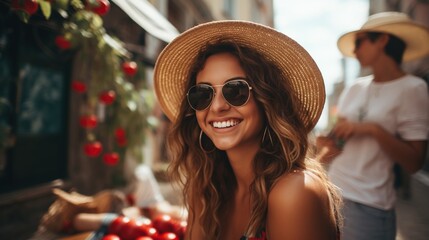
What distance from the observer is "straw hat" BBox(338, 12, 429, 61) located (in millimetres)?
2363

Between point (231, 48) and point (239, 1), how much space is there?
18022mm

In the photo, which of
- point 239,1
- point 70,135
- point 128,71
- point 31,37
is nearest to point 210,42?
point 128,71

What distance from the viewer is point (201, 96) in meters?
1.77

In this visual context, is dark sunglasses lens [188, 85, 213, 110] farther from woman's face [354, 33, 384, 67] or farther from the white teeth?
woman's face [354, 33, 384, 67]

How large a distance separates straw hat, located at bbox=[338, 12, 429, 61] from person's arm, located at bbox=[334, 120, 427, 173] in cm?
75

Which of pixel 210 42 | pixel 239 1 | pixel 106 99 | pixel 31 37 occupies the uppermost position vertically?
pixel 239 1

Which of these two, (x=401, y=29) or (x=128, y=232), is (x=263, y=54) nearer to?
(x=401, y=29)

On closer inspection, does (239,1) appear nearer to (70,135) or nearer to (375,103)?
(70,135)

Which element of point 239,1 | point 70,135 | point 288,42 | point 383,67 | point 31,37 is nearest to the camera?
point 288,42

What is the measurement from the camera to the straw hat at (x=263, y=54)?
1.73 metres

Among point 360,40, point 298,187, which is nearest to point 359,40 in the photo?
point 360,40

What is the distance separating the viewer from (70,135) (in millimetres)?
5934

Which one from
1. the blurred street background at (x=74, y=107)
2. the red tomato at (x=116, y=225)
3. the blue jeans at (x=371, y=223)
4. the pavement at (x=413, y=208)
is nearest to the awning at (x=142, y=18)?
the blurred street background at (x=74, y=107)

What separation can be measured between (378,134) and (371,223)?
578mm
